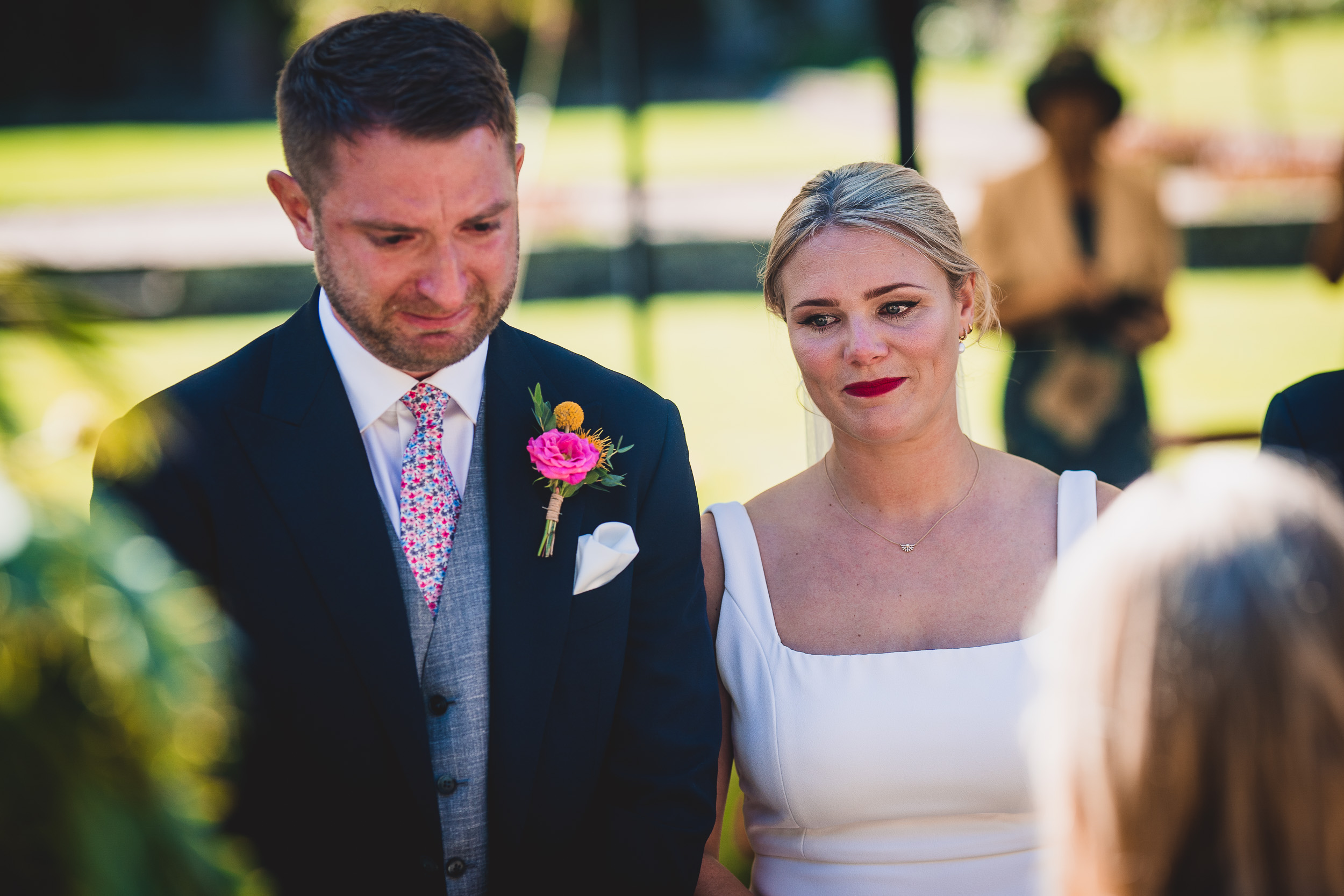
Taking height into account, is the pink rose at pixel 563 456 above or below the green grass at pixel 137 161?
below

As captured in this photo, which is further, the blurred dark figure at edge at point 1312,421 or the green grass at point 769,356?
the green grass at point 769,356

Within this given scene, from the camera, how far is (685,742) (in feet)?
7.08

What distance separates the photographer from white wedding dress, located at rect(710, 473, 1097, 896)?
234 cm

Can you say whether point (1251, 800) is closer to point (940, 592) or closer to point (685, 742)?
point (685, 742)

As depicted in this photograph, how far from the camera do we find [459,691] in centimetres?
198

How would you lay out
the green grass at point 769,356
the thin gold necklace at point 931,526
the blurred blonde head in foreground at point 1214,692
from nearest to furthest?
the blurred blonde head in foreground at point 1214,692
the thin gold necklace at point 931,526
the green grass at point 769,356

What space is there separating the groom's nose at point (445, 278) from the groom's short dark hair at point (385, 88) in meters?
0.19

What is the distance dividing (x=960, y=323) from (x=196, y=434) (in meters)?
1.63

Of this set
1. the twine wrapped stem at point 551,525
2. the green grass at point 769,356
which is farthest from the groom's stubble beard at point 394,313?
the green grass at point 769,356

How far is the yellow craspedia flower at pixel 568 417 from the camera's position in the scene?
2117 mm

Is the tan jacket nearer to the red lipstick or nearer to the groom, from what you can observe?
the red lipstick

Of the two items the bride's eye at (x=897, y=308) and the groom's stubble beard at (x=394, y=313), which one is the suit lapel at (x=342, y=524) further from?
the bride's eye at (x=897, y=308)

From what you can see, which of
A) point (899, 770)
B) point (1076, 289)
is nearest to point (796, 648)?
point (899, 770)

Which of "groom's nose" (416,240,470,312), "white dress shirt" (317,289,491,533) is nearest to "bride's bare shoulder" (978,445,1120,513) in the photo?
"white dress shirt" (317,289,491,533)
